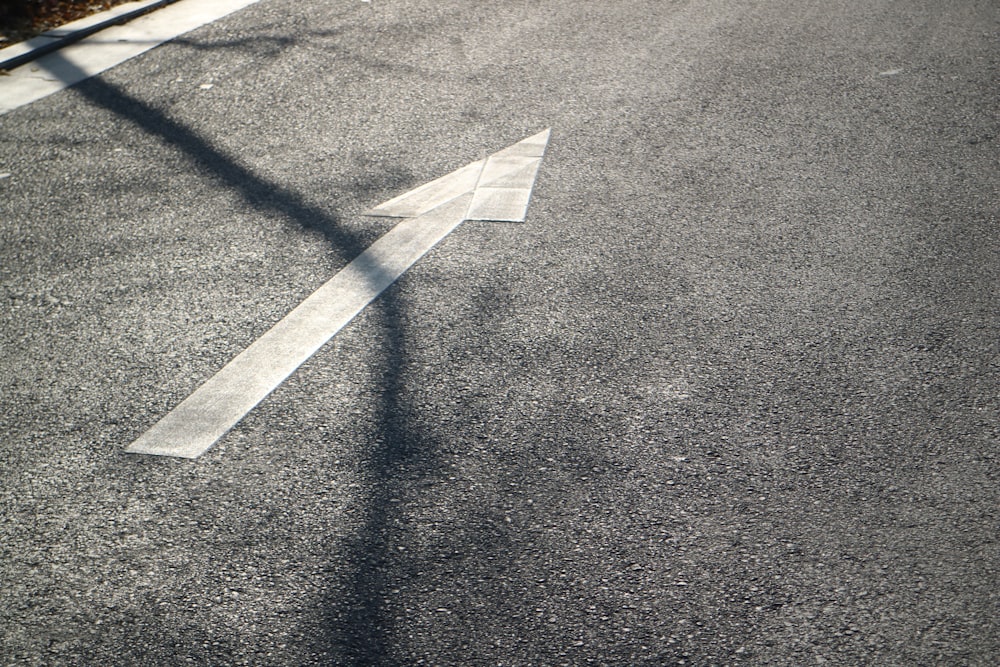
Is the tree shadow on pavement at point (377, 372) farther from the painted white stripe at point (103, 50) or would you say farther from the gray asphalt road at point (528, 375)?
the painted white stripe at point (103, 50)

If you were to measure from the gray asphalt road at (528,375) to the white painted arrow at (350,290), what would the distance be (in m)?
0.08

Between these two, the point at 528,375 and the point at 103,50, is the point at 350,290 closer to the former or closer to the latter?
the point at 528,375

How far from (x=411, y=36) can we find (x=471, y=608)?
5.72 metres

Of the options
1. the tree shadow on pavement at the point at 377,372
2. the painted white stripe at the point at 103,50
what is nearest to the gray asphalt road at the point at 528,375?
the tree shadow on pavement at the point at 377,372

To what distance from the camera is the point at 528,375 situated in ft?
12.0

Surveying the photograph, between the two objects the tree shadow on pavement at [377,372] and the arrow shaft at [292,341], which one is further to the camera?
the arrow shaft at [292,341]

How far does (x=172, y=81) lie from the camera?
6.70 metres

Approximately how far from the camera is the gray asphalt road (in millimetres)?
2686

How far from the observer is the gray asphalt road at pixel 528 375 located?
269 centimetres

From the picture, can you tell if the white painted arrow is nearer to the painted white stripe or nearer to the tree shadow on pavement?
the tree shadow on pavement

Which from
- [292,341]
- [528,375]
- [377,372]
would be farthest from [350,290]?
[528,375]

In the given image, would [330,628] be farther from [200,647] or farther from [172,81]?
[172,81]

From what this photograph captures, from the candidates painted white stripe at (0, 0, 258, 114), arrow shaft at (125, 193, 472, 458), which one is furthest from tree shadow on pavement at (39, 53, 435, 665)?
painted white stripe at (0, 0, 258, 114)

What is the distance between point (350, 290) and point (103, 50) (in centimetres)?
436
